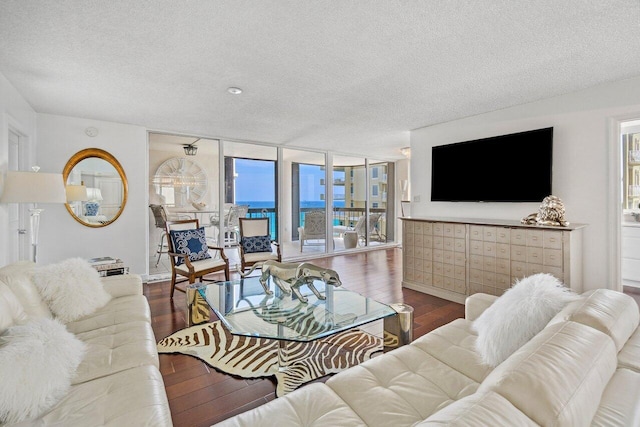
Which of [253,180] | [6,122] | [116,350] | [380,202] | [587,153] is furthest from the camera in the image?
[380,202]

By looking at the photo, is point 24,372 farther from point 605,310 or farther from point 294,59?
point 294,59

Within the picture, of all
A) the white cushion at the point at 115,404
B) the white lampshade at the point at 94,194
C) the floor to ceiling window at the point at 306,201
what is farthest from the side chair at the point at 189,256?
the floor to ceiling window at the point at 306,201

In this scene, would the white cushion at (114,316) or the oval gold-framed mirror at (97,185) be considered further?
the oval gold-framed mirror at (97,185)

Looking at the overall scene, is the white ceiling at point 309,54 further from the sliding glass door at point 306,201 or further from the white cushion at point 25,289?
the sliding glass door at point 306,201

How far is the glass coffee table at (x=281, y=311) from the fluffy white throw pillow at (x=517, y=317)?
2.48ft

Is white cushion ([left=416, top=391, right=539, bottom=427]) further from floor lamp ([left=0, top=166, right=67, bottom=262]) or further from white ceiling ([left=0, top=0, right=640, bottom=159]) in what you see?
floor lamp ([left=0, top=166, right=67, bottom=262])

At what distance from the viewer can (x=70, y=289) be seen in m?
2.09

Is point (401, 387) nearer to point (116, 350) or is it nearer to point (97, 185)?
point (116, 350)

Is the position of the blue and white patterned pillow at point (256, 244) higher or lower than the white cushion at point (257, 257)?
higher

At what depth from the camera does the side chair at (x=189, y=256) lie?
12.0 feet

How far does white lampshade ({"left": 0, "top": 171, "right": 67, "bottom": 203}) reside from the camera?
2504mm

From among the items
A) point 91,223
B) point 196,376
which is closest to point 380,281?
point 196,376

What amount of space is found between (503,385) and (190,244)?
3.88 metres

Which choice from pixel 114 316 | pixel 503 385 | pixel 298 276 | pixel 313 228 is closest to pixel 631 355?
pixel 503 385
